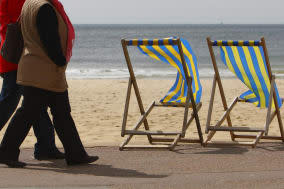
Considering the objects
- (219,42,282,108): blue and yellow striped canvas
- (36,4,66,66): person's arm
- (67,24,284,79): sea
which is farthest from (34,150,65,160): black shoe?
(67,24,284,79): sea

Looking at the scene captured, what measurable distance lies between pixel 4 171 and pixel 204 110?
5.83m

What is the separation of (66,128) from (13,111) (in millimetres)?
633

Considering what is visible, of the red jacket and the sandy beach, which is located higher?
the red jacket

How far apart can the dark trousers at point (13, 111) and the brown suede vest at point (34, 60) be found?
0.37 m

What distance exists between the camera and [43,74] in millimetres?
5047

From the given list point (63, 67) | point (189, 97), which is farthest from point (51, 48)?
point (189, 97)

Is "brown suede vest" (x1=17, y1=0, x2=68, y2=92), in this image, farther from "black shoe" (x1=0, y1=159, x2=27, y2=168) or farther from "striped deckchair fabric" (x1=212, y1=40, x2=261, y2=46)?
"striped deckchair fabric" (x1=212, y1=40, x2=261, y2=46)

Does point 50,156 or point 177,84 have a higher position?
point 177,84

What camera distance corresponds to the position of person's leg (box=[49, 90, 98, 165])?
17.0ft

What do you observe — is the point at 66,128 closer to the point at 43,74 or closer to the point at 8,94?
the point at 43,74

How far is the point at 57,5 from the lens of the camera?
5023 millimetres

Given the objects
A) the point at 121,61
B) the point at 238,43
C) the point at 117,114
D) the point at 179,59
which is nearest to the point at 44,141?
the point at 179,59

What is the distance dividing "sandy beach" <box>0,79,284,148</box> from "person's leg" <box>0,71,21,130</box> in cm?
103

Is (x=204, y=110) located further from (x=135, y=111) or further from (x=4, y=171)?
(x=4, y=171)
